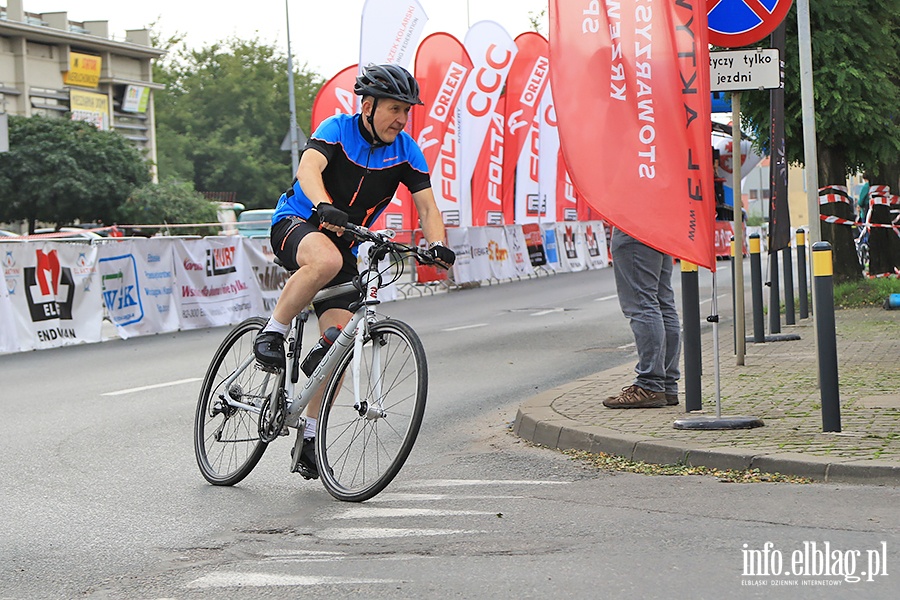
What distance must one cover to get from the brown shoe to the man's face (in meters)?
3.17

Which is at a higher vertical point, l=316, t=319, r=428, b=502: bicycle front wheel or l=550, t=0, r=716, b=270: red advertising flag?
l=550, t=0, r=716, b=270: red advertising flag

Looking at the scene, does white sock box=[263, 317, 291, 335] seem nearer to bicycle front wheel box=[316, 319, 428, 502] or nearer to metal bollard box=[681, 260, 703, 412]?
bicycle front wheel box=[316, 319, 428, 502]

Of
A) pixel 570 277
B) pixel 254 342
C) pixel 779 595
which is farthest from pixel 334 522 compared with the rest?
pixel 570 277

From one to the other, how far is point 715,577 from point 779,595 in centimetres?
29

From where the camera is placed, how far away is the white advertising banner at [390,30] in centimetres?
2619

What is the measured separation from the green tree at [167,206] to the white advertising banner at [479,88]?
25.6 meters

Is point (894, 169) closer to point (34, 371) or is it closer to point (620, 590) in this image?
point (34, 371)

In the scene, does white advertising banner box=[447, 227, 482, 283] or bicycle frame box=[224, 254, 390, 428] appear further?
white advertising banner box=[447, 227, 482, 283]

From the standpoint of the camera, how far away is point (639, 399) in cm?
880

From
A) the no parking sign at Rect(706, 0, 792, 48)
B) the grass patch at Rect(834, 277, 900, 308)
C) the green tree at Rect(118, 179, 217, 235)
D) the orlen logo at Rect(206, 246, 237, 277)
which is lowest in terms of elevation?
the grass patch at Rect(834, 277, 900, 308)

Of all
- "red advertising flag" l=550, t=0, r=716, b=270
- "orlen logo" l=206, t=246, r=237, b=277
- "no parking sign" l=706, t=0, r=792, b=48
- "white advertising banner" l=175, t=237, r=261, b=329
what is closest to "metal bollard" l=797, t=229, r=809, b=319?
"no parking sign" l=706, t=0, r=792, b=48

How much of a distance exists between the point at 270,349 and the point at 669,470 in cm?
213

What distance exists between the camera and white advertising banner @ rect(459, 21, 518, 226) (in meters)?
30.6

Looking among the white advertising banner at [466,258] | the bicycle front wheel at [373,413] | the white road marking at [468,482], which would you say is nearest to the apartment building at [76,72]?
the white advertising banner at [466,258]
